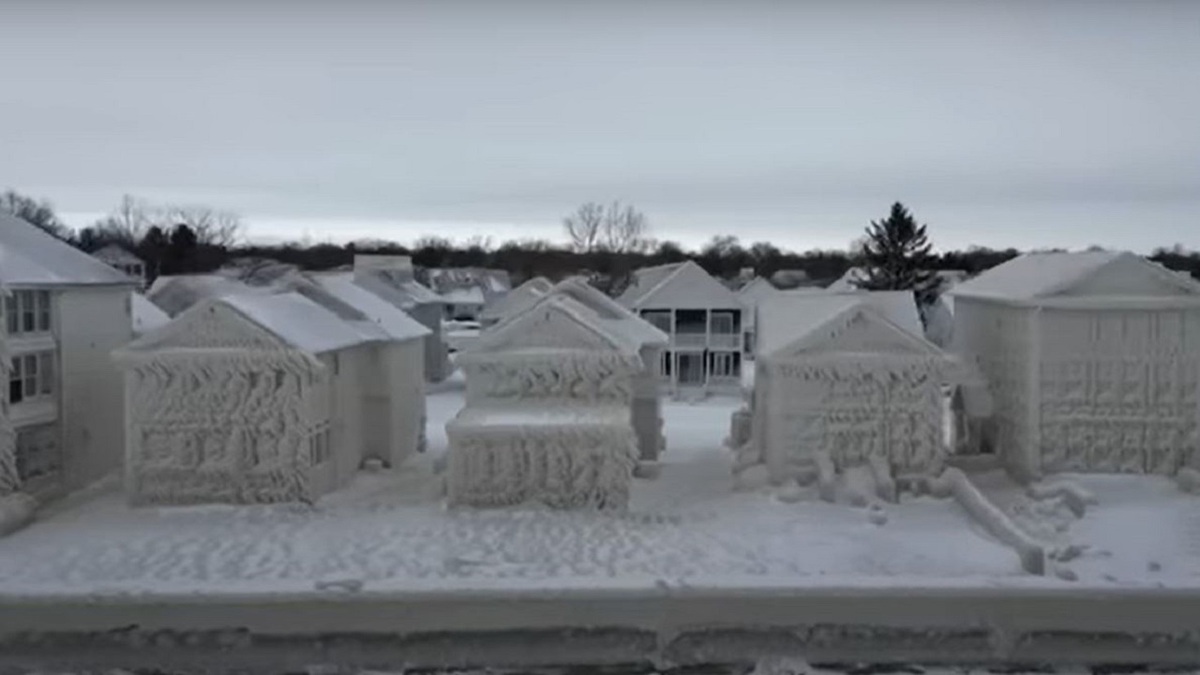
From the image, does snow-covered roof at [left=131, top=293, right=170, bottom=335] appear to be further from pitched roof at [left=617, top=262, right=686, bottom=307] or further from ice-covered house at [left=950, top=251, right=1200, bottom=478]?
pitched roof at [left=617, top=262, right=686, bottom=307]

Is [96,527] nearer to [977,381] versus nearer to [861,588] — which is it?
[861,588]

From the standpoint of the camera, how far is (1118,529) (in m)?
19.0

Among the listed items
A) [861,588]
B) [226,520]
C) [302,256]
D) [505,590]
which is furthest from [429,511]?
[302,256]

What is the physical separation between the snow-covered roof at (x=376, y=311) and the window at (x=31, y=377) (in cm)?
657

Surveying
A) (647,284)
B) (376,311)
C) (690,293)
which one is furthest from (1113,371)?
(647,284)

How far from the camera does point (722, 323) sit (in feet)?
145

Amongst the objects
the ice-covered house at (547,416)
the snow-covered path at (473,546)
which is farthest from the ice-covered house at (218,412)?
the ice-covered house at (547,416)

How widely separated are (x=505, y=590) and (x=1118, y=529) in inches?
408

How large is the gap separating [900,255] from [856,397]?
28.0m

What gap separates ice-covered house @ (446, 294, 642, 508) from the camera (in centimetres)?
2064

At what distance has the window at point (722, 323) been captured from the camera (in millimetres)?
43875

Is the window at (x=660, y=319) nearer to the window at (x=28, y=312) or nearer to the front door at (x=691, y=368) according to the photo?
the front door at (x=691, y=368)

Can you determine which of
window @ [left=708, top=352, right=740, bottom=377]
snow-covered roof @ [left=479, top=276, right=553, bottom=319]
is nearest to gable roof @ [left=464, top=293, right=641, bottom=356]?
snow-covered roof @ [left=479, top=276, right=553, bottom=319]

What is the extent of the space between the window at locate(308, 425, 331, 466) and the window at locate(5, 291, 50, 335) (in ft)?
18.6
